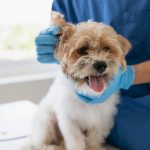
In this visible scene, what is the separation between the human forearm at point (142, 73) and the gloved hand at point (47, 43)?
27 cm

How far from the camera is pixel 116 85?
3.69ft

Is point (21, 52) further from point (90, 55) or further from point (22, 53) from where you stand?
point (90, 55)

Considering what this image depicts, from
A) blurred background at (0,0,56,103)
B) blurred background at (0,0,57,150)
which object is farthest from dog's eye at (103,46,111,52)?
blurred background at (0,0,56,103)

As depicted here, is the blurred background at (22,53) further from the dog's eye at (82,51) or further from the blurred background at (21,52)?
the dog's eye at (82,51)

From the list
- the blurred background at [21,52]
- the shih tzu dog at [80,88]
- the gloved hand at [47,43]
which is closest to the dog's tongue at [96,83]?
the shih tzu dog at [80,88]

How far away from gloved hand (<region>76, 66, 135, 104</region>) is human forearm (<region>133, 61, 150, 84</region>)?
0.02 meters

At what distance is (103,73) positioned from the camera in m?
0.99

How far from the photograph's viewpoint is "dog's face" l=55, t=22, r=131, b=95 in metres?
0.98

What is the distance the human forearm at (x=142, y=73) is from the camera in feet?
3.76

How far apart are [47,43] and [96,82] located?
7.3 inches

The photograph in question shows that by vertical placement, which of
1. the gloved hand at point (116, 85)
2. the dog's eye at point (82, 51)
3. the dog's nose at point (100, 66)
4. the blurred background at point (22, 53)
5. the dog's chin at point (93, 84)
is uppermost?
the dog's eye at point (82, 51)

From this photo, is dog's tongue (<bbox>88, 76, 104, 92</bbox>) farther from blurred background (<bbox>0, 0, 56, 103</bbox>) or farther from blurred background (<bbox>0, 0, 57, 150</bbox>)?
blurred background (<bbox>0, 0, 56, 103</bbox>)

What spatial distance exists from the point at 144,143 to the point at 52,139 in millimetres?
321

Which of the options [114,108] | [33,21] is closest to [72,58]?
[114,108]
